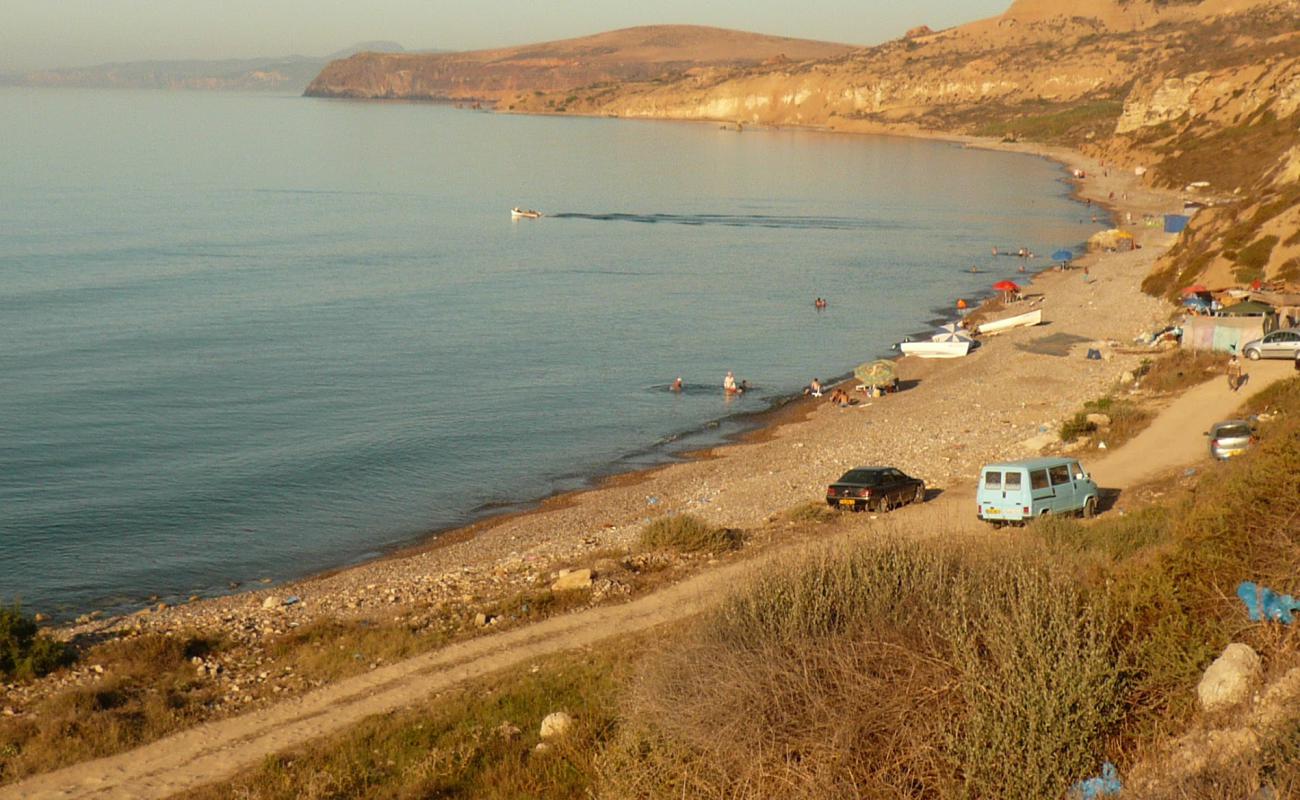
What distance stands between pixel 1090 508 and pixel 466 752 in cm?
1403

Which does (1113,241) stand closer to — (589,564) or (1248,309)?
(1248,309)

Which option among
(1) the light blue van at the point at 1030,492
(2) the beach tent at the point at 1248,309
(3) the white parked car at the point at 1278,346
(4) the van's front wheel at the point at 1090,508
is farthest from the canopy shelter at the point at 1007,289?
(1) the light blue van at the point at 1030,492

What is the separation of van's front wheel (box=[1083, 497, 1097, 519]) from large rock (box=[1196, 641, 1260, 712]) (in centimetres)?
1299

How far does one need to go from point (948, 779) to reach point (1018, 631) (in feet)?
4.38

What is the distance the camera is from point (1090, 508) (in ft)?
73.6

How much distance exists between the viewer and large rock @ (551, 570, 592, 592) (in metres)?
19.2


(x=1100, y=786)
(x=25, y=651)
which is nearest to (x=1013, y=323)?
(x=25, y=651)

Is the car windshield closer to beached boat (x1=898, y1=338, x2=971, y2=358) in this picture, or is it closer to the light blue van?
the light blue van

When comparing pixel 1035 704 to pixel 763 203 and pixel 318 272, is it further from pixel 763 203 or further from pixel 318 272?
pixel 763 203

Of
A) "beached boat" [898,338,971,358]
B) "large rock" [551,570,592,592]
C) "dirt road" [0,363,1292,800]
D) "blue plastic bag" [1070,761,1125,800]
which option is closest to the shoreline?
"large rock" [551,570,592,592]

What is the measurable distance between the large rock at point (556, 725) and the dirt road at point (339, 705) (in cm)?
212

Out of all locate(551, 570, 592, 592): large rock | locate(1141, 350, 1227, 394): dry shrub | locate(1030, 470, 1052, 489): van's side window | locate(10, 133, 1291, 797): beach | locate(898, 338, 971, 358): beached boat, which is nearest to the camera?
locate(10, 133, 1291, 797): beach

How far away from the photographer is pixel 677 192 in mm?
129250

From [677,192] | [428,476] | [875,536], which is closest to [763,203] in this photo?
[677,192]
